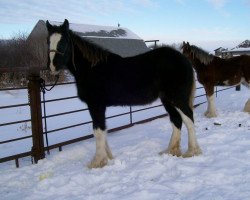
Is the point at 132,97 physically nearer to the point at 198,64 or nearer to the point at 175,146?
the point at 175,146

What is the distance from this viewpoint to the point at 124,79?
488 centimetres

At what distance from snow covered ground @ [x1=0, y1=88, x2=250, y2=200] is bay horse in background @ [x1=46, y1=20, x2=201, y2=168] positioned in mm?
420

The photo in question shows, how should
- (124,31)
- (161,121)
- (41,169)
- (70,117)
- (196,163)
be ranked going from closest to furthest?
(196,163)
(41,169)
(161,121)
(70,117)
(124,31)

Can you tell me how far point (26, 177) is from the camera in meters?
4.49

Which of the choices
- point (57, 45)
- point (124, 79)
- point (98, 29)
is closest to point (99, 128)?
point (124, 79)

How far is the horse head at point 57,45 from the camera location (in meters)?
4.57

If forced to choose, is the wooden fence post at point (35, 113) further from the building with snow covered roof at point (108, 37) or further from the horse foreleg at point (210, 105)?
the building with snow covered roof at point (108, 37)

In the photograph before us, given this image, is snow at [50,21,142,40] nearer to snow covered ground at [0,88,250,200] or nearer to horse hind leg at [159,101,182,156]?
snow covered ground at [0,88,250,200]

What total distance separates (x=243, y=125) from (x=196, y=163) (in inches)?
113

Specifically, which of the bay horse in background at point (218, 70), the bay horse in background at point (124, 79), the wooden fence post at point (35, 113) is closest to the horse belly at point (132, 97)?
the bay horse in background at point (124, 79)

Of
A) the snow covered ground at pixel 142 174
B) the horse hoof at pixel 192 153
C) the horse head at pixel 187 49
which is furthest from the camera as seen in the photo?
the horse head at pixel 187 49

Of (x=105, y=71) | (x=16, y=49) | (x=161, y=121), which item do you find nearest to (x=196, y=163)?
(x=105, y=71)

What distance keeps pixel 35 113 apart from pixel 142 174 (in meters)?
2.24

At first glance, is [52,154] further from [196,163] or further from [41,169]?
[196,163]
